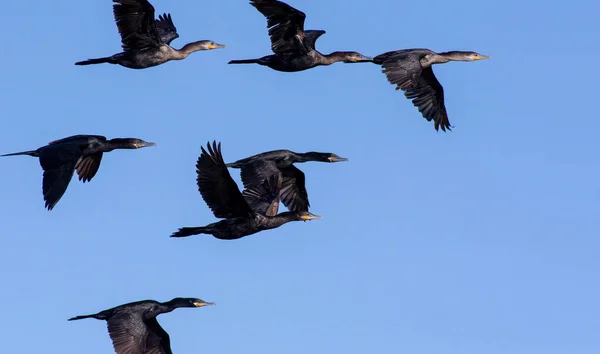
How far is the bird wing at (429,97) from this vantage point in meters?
29.7

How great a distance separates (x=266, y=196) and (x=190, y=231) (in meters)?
3.35

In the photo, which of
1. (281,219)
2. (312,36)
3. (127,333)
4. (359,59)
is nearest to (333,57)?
(359,59)

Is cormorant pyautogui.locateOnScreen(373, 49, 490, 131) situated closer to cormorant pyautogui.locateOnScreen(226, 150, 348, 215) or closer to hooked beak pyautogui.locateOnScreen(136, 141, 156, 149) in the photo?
cormorant pyautogui.locateOnScreen(226, 150, 348, 215)

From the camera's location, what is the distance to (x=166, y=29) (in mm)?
31516

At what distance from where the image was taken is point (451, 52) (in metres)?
29.5

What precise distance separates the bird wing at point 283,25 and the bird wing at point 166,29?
460 cm

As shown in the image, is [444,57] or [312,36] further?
[312,36]

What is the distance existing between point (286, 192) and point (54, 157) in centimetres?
566

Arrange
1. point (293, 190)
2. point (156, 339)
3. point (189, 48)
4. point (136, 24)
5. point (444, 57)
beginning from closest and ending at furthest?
point (156, 339) → point (136, 24) → point (189, 48) → point (293, 190) → point (444, 57)

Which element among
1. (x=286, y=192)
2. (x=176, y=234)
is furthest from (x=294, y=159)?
(x=176, y=234)

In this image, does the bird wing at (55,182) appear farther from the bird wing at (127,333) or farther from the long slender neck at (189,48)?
the long slender neck at (189,48)

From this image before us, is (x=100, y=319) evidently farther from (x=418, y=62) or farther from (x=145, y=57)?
(x=418, y=62)

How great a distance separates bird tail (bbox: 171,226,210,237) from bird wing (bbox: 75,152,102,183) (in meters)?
3.63

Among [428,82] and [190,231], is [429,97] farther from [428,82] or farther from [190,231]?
[190,231]
